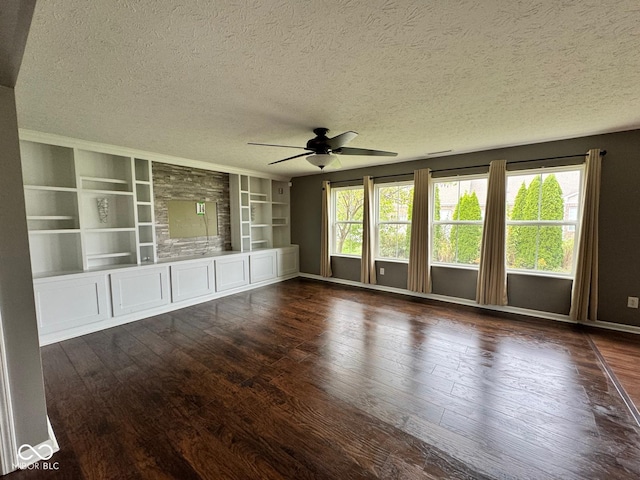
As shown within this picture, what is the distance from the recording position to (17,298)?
4.94 feet

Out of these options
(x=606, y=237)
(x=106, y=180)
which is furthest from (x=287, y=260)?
(x=606, y=237)

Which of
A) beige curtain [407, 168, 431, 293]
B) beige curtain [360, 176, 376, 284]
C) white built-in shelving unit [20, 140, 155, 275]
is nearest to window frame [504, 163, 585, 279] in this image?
beige curtain [407, 168, 431, 293]

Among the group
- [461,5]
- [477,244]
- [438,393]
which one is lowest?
[438,393]

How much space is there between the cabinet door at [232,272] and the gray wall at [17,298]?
318 cm

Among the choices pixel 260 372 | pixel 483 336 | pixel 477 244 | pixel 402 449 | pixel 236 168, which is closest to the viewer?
pixel 402 449

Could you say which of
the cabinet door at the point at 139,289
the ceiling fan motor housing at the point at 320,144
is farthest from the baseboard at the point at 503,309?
the cabinet door at the point at 139,289

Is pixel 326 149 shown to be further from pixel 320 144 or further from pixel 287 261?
pixel 287 261

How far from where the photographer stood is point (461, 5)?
125cm

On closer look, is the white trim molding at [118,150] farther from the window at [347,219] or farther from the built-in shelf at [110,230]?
the window at [347,219]

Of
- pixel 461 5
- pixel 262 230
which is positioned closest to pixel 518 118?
pixel 461 5

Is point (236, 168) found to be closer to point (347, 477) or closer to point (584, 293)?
point (347, 477)

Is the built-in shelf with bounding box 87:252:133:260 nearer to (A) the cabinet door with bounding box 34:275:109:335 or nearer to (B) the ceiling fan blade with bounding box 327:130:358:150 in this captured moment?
(A) the cabinet door with bounding box 34:275:109:335

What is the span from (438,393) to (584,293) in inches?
109

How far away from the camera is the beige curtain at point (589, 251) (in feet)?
10.7
